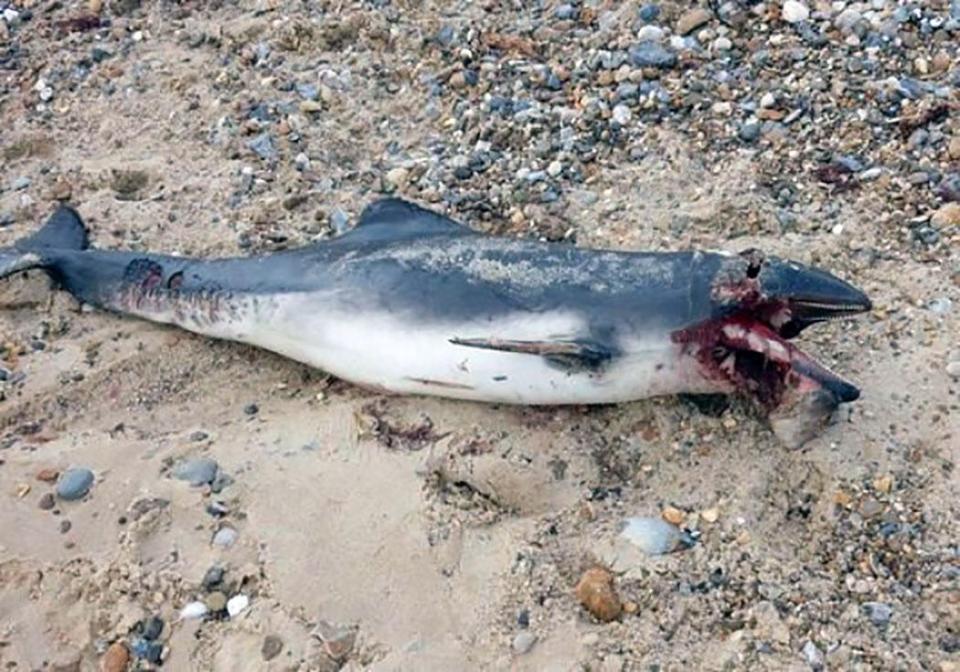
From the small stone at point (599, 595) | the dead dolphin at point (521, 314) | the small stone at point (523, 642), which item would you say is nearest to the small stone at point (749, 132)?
the dead dolphin at point (521, 314)

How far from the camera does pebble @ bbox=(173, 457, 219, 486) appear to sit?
15.3 feet

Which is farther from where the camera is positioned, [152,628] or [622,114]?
[622,114]

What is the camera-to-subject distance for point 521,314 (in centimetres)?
488

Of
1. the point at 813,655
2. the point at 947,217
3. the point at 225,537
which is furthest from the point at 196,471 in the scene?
the point at 947,217

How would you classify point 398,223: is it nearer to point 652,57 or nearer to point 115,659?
point 652,57

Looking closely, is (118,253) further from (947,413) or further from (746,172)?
(947,413)

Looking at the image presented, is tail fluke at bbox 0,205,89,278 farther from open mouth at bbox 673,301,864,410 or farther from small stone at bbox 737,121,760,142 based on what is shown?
small stone at bbox 737,121,760,142

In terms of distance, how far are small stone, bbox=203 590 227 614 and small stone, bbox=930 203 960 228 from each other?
3.42m

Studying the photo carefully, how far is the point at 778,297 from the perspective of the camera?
464 cm

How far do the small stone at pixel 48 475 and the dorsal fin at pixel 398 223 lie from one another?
1550 millimetres

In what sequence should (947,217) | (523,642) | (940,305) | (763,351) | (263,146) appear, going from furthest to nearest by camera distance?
(263,146) → (947,217) → (940,305) → (763,351) → (523,642)

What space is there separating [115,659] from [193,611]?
0.28 m

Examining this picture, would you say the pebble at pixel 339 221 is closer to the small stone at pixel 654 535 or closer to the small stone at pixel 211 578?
the small stone at pixel 211 578

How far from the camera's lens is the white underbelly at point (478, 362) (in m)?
4.79
